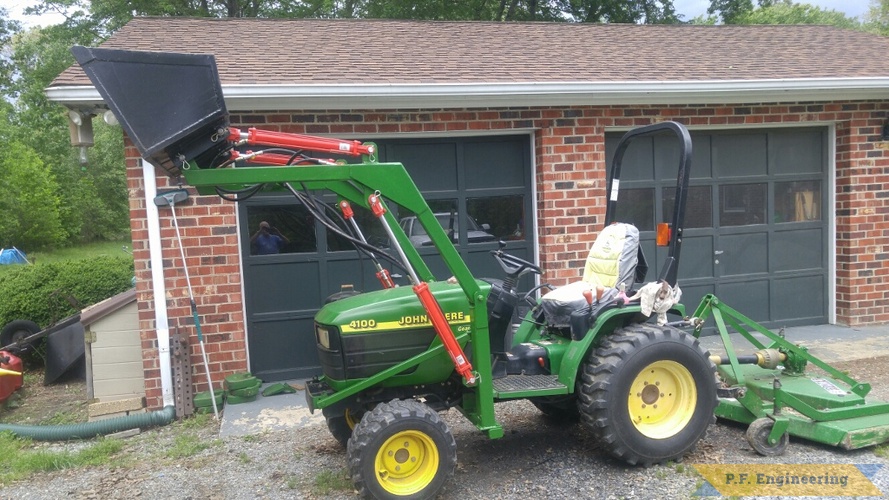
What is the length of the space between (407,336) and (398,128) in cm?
299

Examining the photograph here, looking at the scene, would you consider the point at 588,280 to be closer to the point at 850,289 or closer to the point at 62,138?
the point at 850,289

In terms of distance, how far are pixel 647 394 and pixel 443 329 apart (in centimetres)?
137

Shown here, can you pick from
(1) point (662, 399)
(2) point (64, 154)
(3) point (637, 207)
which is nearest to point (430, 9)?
(3) point (637, 207)

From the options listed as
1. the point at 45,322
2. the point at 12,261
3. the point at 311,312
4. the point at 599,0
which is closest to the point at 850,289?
the point at 311,312

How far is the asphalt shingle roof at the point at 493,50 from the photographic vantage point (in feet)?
21.0

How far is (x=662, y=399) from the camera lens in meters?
4.08

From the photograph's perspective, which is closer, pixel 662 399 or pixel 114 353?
pixel 662 399

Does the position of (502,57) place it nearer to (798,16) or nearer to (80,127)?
(80,127)

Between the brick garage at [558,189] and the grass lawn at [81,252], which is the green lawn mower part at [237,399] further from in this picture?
the grass lawn at [81,252]

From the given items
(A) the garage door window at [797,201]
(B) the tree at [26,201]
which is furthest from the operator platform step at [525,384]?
(B) the tree at [26,201]

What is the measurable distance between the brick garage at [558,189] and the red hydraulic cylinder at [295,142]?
2.55 metres

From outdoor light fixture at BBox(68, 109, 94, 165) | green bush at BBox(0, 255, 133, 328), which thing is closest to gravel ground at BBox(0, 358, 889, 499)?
outdoor light fixture at BBox(68, 109, 94, 165)

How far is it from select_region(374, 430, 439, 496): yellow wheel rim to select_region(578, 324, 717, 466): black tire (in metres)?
0.96

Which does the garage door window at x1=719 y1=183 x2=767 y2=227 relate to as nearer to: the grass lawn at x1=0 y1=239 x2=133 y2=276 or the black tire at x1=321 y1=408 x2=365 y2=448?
the black tire at x1=321 y1=408 x2=365 y2=448
